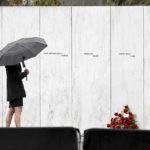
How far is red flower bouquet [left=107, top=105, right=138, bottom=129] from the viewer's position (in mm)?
10539

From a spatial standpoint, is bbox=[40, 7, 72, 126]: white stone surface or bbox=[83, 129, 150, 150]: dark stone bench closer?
bbox=[83, 129, 150, 150]: dark stone bench

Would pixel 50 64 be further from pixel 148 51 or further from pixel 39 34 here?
pixel 148 51

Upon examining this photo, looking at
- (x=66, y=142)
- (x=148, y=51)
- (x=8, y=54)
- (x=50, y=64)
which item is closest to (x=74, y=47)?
(x=50, y=64)

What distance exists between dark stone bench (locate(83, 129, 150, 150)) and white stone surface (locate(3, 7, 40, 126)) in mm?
6436

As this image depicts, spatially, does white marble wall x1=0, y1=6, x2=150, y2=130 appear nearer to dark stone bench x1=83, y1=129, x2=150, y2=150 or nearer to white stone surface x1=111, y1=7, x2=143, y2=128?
white stone surface x1=111, y1=7, x2=143, y2=128

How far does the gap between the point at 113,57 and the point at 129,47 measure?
1.22ft

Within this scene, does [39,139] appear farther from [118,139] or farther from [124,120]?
[124,120]

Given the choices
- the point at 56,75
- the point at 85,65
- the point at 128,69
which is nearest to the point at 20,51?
the point at 56,75

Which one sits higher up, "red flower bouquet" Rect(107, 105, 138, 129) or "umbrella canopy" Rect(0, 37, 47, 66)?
"umbrella canopy" Rect(0, 37, 47, 66)

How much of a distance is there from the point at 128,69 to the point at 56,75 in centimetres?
144

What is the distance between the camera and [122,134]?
4.34 meters

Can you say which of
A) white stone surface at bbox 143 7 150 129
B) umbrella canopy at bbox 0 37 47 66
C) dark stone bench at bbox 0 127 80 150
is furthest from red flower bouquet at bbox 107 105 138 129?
dark stone bench at bbox 0 127 80 150

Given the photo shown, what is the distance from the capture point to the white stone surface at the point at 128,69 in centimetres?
1068

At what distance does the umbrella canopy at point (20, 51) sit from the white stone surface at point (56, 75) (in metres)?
1.82
